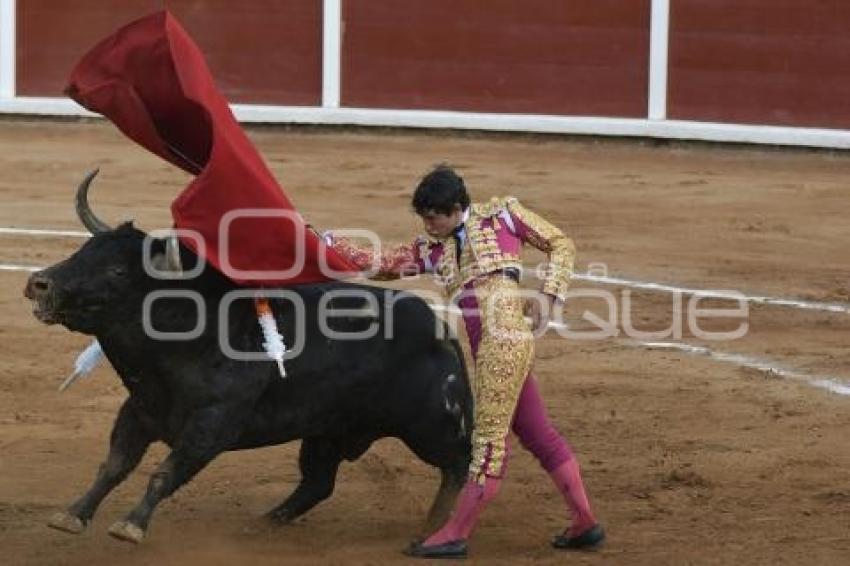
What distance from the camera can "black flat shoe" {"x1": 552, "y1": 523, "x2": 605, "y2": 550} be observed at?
5.06 meters

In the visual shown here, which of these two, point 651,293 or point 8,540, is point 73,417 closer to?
point 8,540

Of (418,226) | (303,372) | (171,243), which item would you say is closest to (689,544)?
(303,372)

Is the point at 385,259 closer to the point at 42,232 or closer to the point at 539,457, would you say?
the point at 539,457

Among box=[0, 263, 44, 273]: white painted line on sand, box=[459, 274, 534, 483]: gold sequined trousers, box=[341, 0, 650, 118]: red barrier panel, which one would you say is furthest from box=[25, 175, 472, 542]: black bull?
box=[341, 0, 650, 118]: red barrier panel

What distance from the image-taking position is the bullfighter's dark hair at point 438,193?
188 inches

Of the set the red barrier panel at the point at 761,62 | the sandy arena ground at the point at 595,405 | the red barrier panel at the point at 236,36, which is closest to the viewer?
the sandy arena ground at the point at 595,405

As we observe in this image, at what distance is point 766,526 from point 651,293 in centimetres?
352

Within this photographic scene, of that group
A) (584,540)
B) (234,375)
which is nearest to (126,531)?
(234,375)

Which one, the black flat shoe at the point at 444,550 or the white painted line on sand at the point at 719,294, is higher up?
the white painted line on sand at the point at 719,294

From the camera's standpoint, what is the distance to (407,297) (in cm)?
516

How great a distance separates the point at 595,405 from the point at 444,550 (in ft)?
6.32

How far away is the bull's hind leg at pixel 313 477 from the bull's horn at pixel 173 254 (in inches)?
27.3
